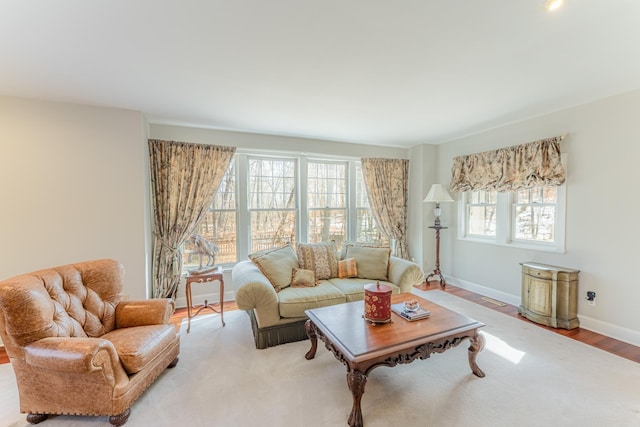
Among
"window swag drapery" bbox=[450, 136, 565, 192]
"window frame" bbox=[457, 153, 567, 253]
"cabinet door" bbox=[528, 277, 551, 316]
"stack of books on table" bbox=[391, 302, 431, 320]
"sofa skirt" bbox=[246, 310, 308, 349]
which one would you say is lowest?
"sofa skirt" bbox=[246, 310, 308, 349]

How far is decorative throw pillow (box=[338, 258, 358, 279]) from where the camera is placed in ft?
11.3

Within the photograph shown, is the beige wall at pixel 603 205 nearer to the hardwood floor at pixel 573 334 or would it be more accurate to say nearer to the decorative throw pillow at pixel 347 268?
the hardwood floor at pixel 573 334

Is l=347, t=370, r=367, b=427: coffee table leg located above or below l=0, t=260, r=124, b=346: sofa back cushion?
below

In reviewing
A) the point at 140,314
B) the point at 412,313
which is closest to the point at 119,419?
the point at 140,314

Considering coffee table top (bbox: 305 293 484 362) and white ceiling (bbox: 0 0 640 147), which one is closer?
white ceiling (bbox: 0 0 640 147)

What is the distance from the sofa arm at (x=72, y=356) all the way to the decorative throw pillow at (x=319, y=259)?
2089 mm

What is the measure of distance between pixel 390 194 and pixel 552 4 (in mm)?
3516

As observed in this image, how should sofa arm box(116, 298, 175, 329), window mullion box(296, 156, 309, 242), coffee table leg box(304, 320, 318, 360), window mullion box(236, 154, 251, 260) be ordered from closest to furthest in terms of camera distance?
1. sofa arm box(116, 298, 175, 329)
2. coffee table leg box(304, 320, 318, 360)
3. window mullion box(236, 154, 251, 260)
4. window mullion box(296, 156, 309, 242)

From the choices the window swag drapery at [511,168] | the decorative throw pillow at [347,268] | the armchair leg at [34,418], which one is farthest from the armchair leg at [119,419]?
the window swag drapery at [511,168]

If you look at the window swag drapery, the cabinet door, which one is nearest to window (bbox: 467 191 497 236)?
the window swag drapery

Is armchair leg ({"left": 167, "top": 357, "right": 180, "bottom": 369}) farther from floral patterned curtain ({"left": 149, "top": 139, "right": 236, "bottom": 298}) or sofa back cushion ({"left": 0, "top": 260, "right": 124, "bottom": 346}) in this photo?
floral patterned curtain ({"left": 149, "top": 139, "right": 236, "bottom": 298})

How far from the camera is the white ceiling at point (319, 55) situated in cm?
152

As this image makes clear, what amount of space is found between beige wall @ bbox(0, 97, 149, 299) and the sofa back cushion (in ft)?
3.07

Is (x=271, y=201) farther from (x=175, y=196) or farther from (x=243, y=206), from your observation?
(x=175, y=196)
